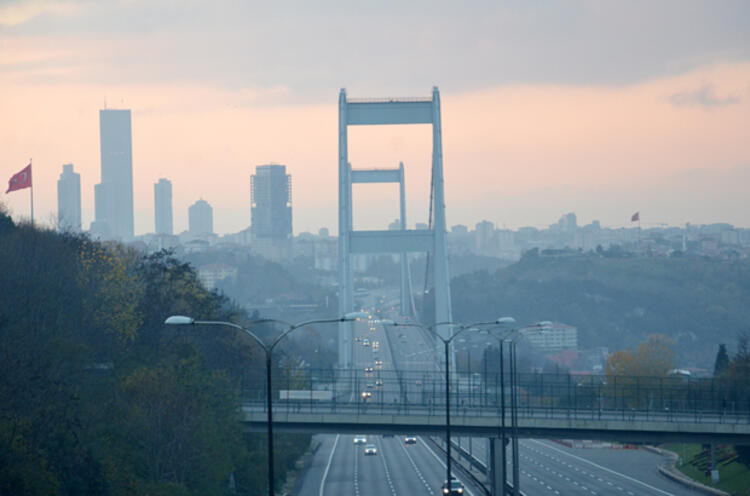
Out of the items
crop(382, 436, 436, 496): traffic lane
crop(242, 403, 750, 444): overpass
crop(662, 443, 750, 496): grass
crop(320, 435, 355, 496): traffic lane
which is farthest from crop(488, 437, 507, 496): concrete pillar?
crop(662, 443, 750, 496): grass

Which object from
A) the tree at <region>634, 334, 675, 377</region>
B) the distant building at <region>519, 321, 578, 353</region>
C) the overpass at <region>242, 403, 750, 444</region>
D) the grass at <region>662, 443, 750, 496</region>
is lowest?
the distant building at <region>519, 321, 578, 353</region>

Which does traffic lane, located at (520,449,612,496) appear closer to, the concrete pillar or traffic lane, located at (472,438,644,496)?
traffic lane, located at (472,438,644,496)

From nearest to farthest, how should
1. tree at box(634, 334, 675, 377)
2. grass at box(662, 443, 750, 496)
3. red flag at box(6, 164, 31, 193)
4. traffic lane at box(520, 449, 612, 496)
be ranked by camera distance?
grass at box(662, 443, 750, 496) < traffic lane at box(520, 449, 612, 496) < red flag at box(6, 164, 31, 193) < tree at box(634, 334, 675, 377)

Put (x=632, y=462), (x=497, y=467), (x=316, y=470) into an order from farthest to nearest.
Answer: (x=632, y=462)
(x=316, y=470)
(x=497, y=467)

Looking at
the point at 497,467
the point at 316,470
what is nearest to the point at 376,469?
the point at 316,470

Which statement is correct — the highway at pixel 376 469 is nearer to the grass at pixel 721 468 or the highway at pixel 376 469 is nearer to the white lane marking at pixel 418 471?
the white lane marking at pixel 418 471

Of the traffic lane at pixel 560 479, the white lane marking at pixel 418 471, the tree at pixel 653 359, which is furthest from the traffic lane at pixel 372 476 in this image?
the tree at pixel 653 359

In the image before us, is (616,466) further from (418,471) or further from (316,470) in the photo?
(316,470)

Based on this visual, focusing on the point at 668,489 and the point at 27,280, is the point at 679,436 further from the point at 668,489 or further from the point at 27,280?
the point at 27,280
